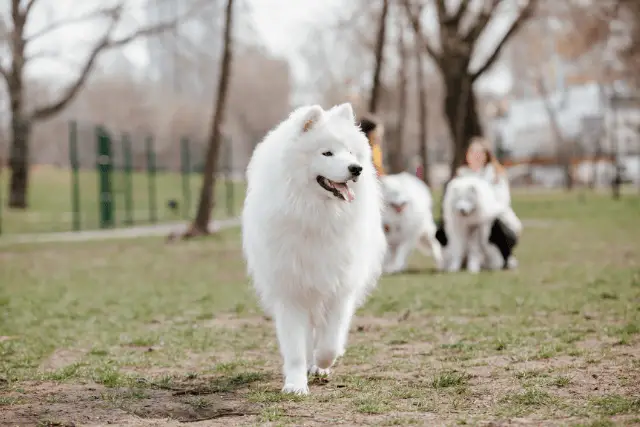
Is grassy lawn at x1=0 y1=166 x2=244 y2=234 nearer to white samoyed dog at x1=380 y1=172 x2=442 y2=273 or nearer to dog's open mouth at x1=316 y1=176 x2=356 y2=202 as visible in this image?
white samoyed dog at x1=380 y1=172 x2=442 y2=273

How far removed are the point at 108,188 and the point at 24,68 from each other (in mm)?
6280

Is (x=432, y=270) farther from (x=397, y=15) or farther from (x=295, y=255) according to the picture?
(x=397, y=15)

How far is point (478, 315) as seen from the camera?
936 centimetres

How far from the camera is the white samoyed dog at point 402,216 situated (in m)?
13.2

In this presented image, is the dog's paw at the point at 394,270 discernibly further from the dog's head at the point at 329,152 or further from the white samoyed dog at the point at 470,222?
the dog's head at the point at 329,152

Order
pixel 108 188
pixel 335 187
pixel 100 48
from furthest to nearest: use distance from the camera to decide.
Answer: pixel 100 48 < pixel 108 188 < pixel 335 187

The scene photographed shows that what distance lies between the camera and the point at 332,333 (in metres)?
6.47

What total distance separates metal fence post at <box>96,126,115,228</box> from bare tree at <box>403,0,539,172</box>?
27.8ft

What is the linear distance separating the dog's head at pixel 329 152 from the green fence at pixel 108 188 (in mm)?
16626

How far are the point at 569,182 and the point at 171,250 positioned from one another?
34581 mm

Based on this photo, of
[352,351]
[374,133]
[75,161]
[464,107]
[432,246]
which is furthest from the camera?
[464,107]

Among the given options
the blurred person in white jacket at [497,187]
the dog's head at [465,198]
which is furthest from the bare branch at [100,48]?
the dog's head at [465,198]

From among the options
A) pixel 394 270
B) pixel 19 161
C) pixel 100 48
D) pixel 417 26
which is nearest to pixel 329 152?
pixel 394 270

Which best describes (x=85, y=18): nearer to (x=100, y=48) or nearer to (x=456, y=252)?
(x=100, y=48)
